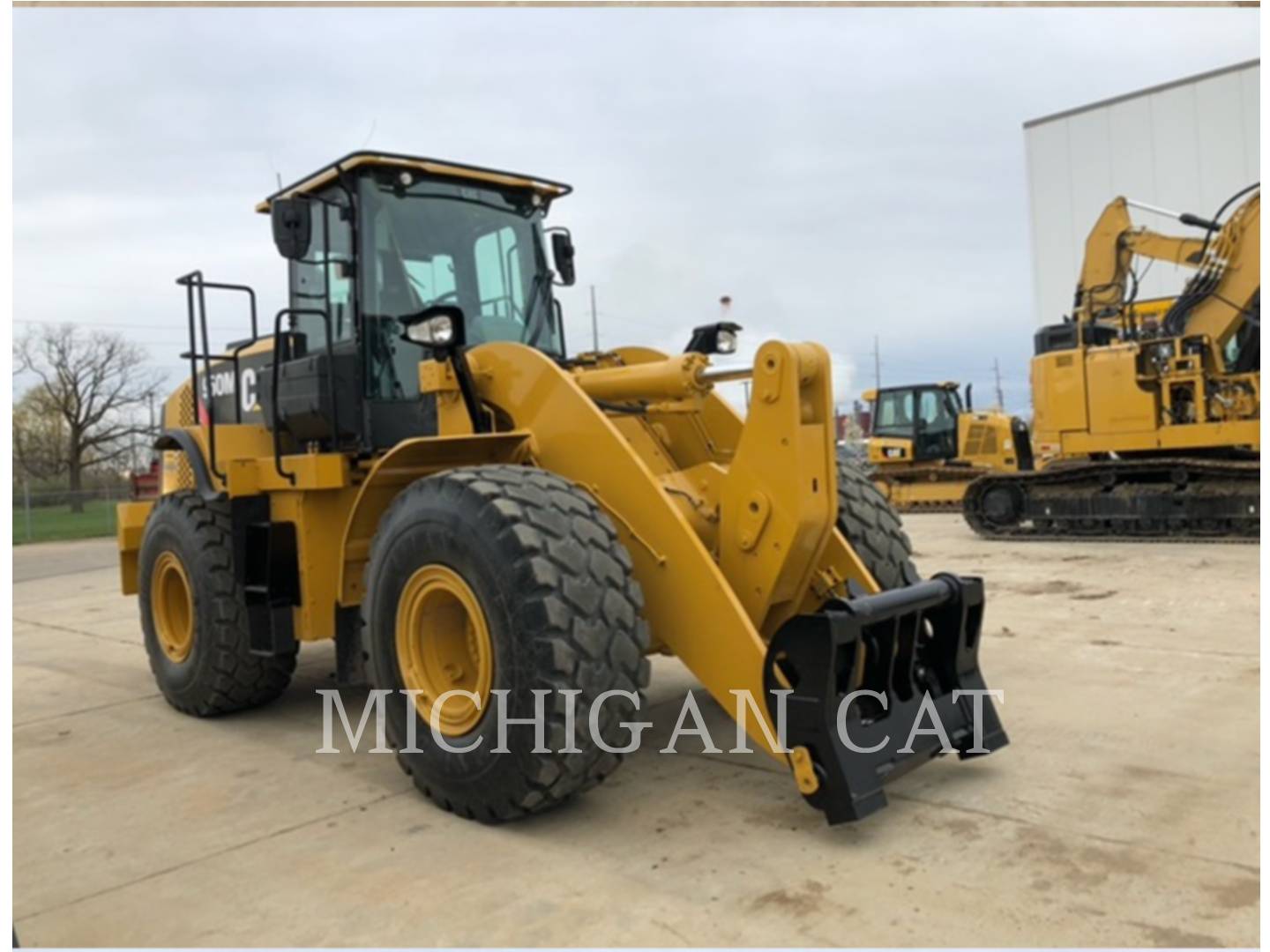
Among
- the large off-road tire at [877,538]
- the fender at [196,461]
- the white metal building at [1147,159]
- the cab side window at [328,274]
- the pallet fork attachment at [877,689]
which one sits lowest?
the pallet fork attachment at [877,689]

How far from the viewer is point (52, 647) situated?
28.5 ft

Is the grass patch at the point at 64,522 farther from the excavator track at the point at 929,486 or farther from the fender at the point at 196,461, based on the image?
the fender at the point at 196,461

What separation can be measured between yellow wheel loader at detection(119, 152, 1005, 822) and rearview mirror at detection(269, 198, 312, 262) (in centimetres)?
1

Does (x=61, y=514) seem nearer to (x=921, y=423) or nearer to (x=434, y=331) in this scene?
(x=921, y=423)

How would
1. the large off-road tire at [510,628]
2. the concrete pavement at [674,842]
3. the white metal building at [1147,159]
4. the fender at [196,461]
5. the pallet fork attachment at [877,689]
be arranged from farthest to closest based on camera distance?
the white metal building at [1147,159]
the fender at [196,461]
the large off-road tire at [510,628]
the pallet fork attachment at [877,689]
the concrete pavement at [674,842]

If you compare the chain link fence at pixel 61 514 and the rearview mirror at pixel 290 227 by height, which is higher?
the rearview mirror at pixel 290 227

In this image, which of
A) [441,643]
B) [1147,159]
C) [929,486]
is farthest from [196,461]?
[1147,159]

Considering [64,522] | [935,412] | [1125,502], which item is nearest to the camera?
[1125,502]

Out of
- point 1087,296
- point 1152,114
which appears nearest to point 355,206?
point 1087,296

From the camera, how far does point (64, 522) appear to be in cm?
2727

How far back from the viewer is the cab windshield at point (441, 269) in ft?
16.9

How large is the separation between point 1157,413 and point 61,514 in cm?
2514

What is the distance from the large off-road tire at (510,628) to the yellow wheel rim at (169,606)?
2.33 meters

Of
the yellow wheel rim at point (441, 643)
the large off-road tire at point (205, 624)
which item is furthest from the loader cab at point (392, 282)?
the yellow wheel rim at point (441, 643)
